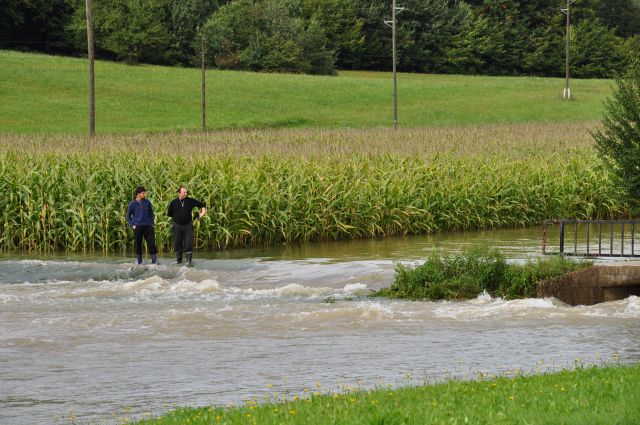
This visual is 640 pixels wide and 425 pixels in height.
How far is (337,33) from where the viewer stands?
379ft

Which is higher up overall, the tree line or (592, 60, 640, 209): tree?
the tree line

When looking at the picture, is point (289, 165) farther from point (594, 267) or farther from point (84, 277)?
point (594, 267)

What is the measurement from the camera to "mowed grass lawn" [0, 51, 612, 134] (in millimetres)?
68125

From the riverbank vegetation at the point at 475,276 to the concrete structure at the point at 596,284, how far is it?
7.8 inches

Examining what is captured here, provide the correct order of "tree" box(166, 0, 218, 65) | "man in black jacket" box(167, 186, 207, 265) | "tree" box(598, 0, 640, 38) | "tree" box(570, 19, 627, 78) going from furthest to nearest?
"tree" box(598, 0, 640, 38)
"tree" box(570, 19, 627, 78)
"tree" box(166, 0, 218, 65)
"man in black jacket" box(167, 186, 207, 265)

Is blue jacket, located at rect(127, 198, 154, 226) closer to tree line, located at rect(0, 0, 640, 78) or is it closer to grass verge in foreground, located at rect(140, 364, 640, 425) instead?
grass verge in foreground, located at rect(140, 364, 640, 425)

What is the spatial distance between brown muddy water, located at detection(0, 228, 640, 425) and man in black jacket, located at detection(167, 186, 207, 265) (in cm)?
53

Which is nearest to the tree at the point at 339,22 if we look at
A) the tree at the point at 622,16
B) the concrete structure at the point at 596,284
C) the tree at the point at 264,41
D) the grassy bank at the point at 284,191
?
the tree at the point at 264,41

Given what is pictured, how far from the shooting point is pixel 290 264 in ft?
79.4

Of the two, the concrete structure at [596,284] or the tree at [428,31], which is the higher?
the tree at [428,31]

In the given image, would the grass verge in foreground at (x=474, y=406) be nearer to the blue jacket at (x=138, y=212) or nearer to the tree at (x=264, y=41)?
the blue jacket at (x=138, y=212)

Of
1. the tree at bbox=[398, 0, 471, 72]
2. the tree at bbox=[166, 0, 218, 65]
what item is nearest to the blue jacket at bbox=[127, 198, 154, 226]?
the tree at bbox=[166, 0, 218, 65]

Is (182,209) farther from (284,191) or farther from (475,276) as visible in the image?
(475,276)

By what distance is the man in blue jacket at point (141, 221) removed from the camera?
23734mm
